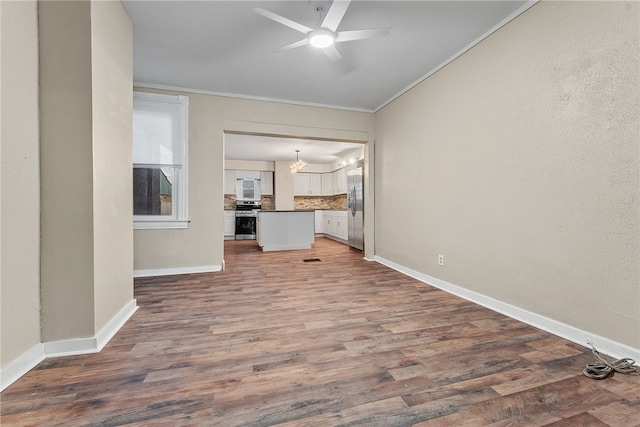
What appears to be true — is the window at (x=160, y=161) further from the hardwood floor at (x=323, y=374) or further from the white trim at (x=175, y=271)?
the hardwood floor at (x=323, y=374)

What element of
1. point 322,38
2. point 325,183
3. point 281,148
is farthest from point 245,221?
point 322,38

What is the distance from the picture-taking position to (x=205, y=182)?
3877 millimetres

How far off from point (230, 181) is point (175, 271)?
197 inches

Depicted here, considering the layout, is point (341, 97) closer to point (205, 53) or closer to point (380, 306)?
point (205, 53)

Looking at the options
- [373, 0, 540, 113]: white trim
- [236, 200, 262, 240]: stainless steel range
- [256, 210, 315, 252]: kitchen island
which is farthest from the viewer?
[236, 200, 262, 240]: stainless steel range

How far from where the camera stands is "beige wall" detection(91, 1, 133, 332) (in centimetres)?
179

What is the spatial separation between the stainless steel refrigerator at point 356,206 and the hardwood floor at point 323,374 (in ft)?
10.2

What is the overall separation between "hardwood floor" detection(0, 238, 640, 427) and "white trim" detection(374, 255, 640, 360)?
89 mm

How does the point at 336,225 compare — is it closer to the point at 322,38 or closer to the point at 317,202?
the point at 317,202

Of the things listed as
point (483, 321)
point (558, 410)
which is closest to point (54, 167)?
point (558, 410)

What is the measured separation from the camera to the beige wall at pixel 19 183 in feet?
4.66

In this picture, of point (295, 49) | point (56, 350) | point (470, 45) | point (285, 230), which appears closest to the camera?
point (56, 350)

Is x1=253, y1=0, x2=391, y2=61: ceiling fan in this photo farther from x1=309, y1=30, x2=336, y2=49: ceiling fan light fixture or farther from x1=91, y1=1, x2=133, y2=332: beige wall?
x1=91, y1=1, x2=133, y2=332: beige wall

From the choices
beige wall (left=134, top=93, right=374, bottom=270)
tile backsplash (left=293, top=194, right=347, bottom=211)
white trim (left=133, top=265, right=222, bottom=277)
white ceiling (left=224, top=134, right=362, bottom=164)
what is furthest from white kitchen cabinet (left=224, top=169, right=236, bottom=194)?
white trim (left=133, top=265, right=222, bottom=277)
